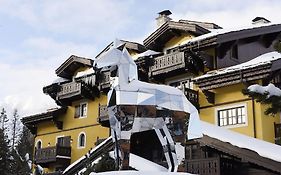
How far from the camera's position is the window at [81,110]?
3369 cm

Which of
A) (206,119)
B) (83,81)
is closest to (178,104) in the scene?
(206,119)

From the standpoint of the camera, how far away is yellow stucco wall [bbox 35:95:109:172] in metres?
32.3

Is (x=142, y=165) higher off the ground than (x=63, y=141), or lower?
lower

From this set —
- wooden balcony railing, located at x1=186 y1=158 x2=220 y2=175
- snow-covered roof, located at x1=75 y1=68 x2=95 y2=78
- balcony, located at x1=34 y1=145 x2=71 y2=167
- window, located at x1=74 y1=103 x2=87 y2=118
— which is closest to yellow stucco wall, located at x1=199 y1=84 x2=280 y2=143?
wooden balcony railing, located at x1=186 y1=158 x2=220 y2=175

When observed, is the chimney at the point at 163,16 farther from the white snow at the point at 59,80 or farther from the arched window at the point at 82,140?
the arched window at the point at 82,140

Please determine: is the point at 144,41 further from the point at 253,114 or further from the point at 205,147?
the point at 205,147

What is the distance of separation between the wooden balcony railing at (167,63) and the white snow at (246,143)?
17.3ft

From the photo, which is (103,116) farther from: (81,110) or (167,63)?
(167,63)

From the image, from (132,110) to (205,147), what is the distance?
9.75m

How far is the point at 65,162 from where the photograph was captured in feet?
109

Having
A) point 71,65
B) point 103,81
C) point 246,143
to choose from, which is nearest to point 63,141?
point 71,65

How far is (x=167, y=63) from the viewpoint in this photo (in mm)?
26297

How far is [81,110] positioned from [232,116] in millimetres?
13119

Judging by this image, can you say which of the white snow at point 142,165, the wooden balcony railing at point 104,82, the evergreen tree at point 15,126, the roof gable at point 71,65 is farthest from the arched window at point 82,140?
the evergreen tree at point 15,126
